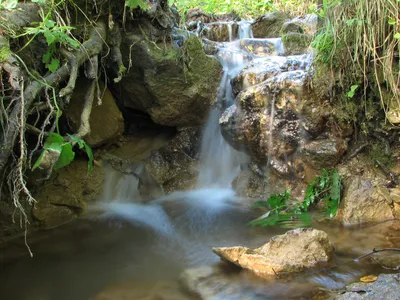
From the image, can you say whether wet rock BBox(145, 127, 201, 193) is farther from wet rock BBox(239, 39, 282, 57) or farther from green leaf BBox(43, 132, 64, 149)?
green leaf BBox(43, 132, 64, 149)

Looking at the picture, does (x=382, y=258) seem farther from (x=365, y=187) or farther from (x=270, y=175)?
(x=270, y=175)

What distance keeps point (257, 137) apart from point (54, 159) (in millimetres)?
2996

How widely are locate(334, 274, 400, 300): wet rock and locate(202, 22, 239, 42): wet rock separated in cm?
637

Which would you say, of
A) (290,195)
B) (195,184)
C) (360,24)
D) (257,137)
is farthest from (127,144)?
(360,24)

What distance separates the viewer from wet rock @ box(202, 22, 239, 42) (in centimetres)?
787

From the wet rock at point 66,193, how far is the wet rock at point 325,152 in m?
3.06

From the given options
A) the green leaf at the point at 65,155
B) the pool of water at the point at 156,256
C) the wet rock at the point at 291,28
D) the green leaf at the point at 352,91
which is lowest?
the pool of water at the point at 156,256

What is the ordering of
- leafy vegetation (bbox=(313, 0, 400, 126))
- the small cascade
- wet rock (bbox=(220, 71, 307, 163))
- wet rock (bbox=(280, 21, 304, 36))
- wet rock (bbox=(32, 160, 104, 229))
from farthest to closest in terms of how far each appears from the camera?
the small cascade < wet rock (bbox=(280, 21, 304, 36)) < wet rock (bbox=(220, 71, 307, 163)) < wet rock (bbox=(32, 160, 104, 229)) < leafy vegetation (bbox=(313, 0, 400, 126))

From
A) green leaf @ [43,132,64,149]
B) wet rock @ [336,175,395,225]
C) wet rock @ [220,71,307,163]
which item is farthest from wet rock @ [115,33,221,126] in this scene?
wet rock @ [336,175,395,225]

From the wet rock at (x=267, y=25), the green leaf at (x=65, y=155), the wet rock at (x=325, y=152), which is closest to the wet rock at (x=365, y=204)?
the wet rock at (x=325, y=152)

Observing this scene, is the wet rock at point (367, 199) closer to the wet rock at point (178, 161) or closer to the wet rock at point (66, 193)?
the wet rock at point (178, 161)

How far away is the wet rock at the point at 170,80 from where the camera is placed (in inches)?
195

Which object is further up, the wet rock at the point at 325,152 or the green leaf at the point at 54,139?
the green leaf at the point at 54,139

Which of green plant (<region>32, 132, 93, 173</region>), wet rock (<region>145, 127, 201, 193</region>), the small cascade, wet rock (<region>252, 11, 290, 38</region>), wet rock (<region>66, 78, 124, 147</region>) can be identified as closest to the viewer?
green plant (<region>32, 132, 93, 173</region>)
